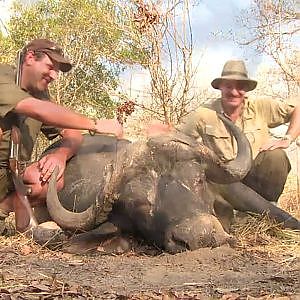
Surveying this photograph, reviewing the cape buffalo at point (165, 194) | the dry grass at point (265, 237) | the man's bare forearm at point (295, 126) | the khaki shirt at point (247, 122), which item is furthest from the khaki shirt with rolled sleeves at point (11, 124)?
the man's bare forearm at point (295, 126)

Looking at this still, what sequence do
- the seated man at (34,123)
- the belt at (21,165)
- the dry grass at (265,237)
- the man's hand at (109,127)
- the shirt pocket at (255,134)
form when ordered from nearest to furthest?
the dry grass at (265,237), the seated man at (34,123), the man's hand at (109,127), the belt at (21,165), the shirt pocket at (255,134)

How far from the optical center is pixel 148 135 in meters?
5.08

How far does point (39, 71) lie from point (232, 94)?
1.77 meters

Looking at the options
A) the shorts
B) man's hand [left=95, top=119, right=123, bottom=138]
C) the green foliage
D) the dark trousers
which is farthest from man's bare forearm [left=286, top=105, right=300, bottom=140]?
the green foliage

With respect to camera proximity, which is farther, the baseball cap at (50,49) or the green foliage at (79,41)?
the green foliage at (79,41)

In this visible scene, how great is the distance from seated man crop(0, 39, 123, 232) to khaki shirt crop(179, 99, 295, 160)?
748mm

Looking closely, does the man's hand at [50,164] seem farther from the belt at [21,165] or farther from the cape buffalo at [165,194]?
the cape buffalo at [165,194]

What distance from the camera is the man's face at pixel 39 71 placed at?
20.2 ft

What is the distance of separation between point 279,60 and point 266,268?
693 centimetres

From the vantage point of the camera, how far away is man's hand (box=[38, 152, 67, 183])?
5.86 meters

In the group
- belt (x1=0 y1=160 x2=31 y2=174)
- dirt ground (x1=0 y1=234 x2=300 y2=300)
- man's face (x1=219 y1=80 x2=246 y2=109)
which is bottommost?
dirt ground (x1=0 y1=234 x2=300 y2=300)

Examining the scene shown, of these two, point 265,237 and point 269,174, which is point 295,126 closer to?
point 269,174

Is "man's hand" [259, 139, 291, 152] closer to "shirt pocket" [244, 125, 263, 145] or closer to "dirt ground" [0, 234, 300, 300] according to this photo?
"shirt pocket" [244, 125, 263, 145]

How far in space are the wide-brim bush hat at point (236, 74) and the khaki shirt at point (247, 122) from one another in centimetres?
16
